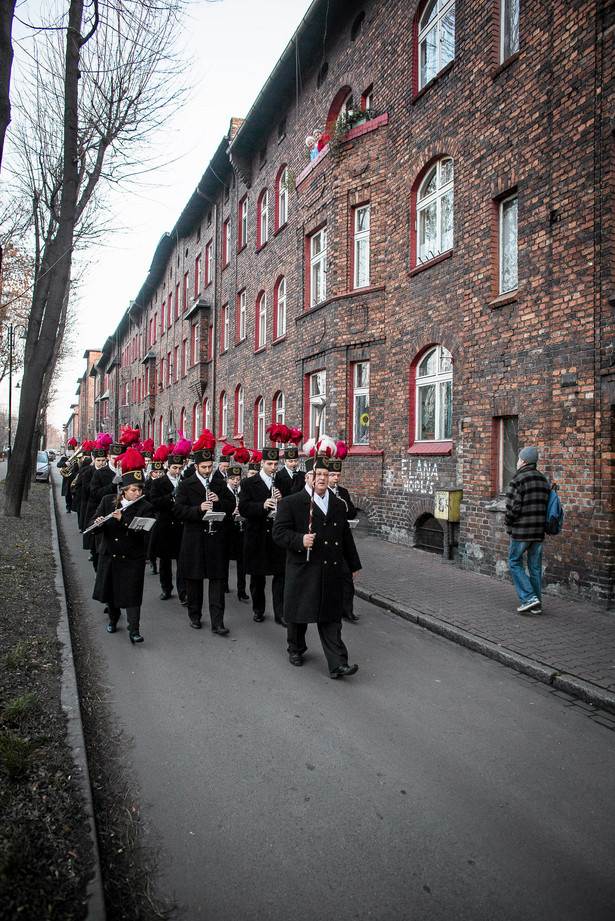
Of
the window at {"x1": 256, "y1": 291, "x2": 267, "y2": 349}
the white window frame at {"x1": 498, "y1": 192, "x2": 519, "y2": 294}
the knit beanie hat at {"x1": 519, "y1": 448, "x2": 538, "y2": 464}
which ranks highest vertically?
the window at {"x1": 256, "y1": 291, "x2": 267, "y2": 349}

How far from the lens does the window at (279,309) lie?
19391 millimetres

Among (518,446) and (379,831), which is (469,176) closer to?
(518,446)

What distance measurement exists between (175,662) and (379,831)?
120 inches

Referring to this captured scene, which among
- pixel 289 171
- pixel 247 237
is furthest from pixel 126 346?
pixel 289 171

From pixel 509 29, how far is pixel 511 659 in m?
9.75

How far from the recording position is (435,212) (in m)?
11.8

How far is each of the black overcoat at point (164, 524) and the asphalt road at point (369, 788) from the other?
3.02 metres

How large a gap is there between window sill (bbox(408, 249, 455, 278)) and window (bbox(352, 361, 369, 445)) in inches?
102

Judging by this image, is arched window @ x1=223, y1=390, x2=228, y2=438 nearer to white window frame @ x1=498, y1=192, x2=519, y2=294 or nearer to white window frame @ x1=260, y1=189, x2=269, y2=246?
white window frame @ x1=260, y1=189, x2=269, y2=246

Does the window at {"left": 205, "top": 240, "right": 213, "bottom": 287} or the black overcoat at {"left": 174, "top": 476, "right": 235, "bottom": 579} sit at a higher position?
the window at {"left": 205, "top": 240, "right": 213, "bottom": 287}

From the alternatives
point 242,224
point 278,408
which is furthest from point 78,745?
point 242,224

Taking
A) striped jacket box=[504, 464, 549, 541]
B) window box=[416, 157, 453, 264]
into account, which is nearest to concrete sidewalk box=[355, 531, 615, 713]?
striped jacket box=[504, 464, 549, 541]

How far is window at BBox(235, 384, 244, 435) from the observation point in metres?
23.1

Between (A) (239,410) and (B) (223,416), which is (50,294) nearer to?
(A) (239,410)
